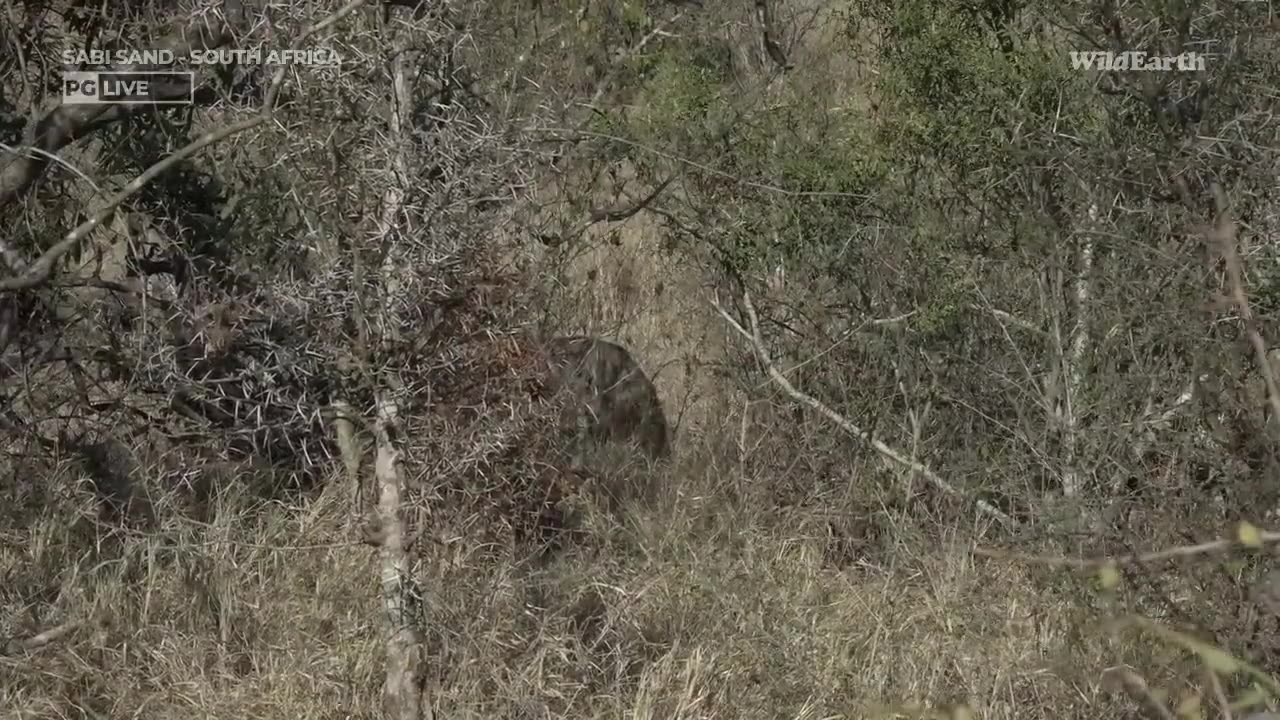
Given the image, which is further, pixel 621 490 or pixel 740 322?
pixel 740 322

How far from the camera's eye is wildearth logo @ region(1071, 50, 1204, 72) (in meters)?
4.60

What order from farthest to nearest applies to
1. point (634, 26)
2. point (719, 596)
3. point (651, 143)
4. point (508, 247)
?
point (634, 26)
point (651, 143)
point (719, 596)
point (508, 247)

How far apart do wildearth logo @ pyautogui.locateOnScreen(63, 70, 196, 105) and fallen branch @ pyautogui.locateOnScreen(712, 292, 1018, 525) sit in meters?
2.23

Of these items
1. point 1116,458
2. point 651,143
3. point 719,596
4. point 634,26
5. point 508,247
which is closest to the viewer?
point 508,247

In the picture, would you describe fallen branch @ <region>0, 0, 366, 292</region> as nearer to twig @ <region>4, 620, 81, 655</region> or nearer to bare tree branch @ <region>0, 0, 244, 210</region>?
bare tree branch @ <region>0, 0, 244, 210</region>

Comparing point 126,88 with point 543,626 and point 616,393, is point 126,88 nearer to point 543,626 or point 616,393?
point 616,393

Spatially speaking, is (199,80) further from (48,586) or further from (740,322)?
(740,322)

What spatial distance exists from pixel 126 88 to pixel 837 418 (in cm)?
279

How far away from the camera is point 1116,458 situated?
15.3ft

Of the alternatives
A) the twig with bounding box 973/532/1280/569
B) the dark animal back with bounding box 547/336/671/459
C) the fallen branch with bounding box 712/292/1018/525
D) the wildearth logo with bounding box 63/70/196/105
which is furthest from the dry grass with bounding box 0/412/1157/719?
the wildearth logo with bounding box 63/70/196/105

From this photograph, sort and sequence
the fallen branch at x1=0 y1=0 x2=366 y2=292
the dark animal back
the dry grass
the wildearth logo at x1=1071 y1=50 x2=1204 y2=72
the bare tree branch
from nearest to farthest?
the fallen branch at x1=0 y1=0 x2=366 y2=292 → the dry grass → the wildearth logo at x1=1071 y1=50 x2=1204 y2=72 → the bare tree branch → the dark animal back

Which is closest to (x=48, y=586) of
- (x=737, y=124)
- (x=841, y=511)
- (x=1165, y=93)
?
(x=841, y=511)

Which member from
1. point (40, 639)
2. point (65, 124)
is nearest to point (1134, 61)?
point (65, 124)

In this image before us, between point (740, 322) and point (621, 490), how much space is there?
1.02m
